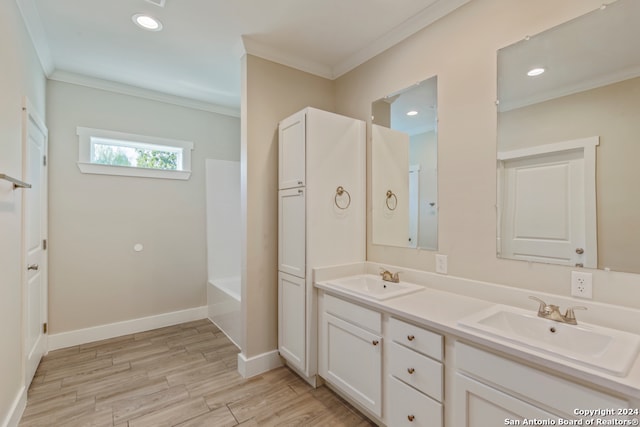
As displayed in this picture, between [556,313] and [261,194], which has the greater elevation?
[261,194]

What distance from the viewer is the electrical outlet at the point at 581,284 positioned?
1.40 meters

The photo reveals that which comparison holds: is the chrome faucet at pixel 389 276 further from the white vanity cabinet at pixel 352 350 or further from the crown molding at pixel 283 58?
the crown molding at pixel 283 58

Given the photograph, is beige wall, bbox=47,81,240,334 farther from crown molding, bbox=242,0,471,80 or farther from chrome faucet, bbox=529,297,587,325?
chrome faucet, bbox=529,297,587,325

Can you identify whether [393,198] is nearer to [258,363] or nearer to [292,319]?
[292,319]

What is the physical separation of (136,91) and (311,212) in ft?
8.60

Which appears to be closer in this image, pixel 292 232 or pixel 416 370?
pixel 416 370

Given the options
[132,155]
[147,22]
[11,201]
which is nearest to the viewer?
[11,201]

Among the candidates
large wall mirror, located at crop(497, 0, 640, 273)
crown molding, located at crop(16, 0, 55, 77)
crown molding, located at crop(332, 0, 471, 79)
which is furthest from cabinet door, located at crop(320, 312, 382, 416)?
crown molding, located at crop(16, 0, 55, 77)

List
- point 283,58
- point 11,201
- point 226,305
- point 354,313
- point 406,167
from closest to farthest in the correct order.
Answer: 1. point 11,201
2. point 354,313
3. point 406,167
4. point 283,58
5. point 226,305

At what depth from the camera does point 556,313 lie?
1.41 metres

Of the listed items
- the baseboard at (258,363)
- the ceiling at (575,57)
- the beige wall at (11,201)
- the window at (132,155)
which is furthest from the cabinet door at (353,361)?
the window at (132,155)

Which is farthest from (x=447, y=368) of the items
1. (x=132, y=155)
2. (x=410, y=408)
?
(x=132, y=155)

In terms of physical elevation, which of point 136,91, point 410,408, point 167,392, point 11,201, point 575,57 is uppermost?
point 136,91

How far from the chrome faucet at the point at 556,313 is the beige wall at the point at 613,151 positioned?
0.27 metres
